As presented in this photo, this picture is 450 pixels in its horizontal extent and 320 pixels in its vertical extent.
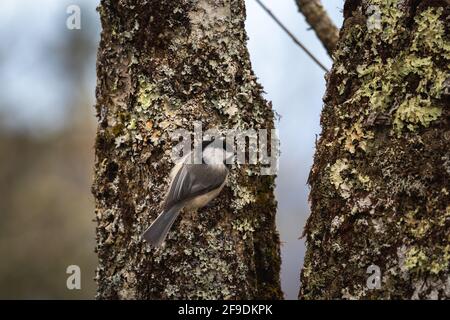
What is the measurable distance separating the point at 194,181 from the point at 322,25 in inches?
56.6

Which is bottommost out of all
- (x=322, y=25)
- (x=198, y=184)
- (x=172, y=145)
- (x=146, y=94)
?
(x=198, y=184)

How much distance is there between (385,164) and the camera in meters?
2.12

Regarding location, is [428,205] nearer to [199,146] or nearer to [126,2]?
[199,146]

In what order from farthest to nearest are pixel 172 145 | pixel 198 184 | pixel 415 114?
1. pixel 198 184
2. pixel 172 145
3. pixel 415 114

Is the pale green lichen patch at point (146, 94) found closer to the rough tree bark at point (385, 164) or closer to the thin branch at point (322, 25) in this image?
the rough tree bark at point (385, 164)

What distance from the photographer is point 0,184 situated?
735cm

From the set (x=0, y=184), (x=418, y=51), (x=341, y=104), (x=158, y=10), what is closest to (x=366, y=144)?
(x=341, y=104)

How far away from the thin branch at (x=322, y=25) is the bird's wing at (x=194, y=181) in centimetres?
137

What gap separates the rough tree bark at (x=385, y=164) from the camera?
197 cm

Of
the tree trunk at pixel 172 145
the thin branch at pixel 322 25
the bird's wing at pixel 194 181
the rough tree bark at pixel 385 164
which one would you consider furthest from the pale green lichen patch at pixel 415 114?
the thin branch at pixel 322 25

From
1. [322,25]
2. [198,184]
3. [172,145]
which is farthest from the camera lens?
[322,25]

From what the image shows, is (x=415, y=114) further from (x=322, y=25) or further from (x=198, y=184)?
(x=322, y=25)

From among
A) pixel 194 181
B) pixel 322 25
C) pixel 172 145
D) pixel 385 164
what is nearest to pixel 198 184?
pixel 194 181

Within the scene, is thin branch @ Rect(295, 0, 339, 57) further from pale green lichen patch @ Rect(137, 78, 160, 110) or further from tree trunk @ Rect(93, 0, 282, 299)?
pale green lichen patch @ Rect(137, 78, 160, 110)
